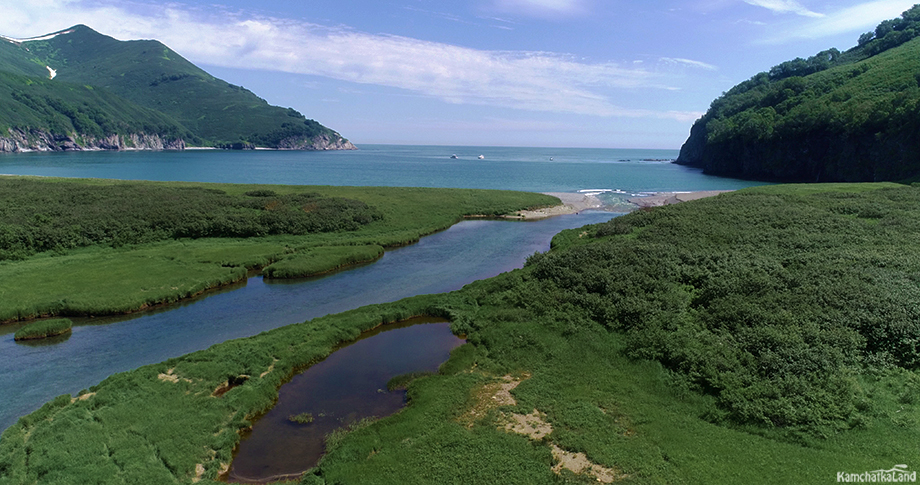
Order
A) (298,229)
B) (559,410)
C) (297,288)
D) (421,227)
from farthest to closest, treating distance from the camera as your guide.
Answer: (421,227) → (298,229) → (297,288) → (559,410)

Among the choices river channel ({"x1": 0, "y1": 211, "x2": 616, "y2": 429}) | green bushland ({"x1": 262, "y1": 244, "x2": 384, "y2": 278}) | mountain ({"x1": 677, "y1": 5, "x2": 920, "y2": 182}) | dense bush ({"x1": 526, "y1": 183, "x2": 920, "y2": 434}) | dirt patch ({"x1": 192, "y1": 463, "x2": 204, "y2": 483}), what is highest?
mountain ({"x1": 677, "y1": 5, "x2": 920, "y2": 182})

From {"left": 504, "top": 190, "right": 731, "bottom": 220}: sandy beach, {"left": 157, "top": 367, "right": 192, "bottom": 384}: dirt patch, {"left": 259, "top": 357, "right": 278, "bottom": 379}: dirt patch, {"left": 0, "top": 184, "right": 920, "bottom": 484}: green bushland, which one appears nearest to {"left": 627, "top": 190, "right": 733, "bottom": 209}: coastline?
{"left": 504, "top": 190, "right": 731, "bottom": 220}: sandy beach

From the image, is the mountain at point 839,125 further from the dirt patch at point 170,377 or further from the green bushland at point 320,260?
the dirt patch at point 170,377

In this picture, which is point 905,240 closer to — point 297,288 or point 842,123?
point 297,288

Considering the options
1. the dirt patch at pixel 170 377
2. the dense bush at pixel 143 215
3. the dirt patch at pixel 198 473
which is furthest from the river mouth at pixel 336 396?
the dense bush at pixel 143 215

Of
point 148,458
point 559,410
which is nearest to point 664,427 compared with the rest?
point 559,410

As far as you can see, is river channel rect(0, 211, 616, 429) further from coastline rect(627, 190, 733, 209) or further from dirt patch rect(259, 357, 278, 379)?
coastline rect(627, 190, 733, 209)
